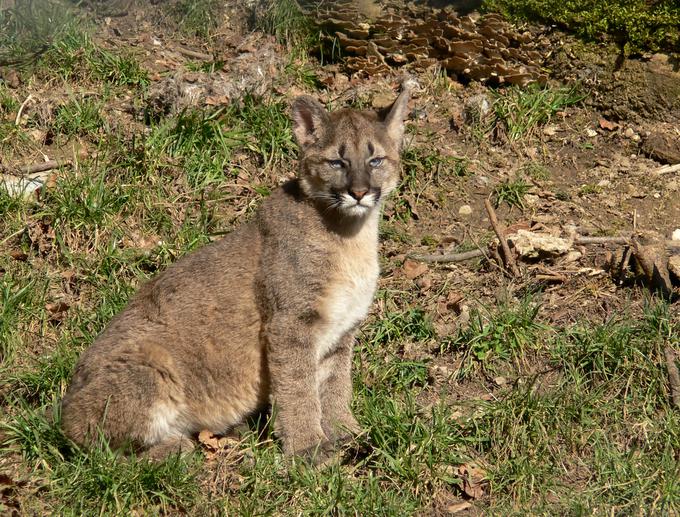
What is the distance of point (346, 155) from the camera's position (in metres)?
6.74

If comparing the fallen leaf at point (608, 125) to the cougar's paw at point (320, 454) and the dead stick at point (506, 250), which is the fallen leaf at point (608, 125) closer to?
the dead stick at point (506, 250)

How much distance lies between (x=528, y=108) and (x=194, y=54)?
4093mm

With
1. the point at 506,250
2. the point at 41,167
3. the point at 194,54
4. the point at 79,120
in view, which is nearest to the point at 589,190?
the point at 506,250

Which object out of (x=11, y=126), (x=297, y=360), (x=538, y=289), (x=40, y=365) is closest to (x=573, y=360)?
(x=538, y=289)

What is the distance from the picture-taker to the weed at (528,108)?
9.43 meters

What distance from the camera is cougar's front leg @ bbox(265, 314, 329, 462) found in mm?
6418

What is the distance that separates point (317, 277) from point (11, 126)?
182 inches

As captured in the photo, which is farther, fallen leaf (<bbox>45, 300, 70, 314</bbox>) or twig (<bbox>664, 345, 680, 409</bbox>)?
fallen leaf (<bbox>45, 300, 70, 314</bbox>)

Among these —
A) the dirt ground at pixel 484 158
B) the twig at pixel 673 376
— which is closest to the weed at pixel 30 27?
the dirt ground at pixel 484 158

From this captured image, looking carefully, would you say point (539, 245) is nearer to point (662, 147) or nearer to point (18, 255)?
point (662, 147)

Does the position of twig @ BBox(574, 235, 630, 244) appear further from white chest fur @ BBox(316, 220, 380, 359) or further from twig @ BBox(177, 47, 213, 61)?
twig @ BBox(177, 47, 213, 61)

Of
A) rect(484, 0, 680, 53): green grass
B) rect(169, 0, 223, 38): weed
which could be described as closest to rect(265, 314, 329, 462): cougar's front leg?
rect(484, 0, 680, 53): green grass

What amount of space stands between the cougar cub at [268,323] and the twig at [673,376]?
2.30 meters

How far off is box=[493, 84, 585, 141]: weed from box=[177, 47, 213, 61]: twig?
3.52 meters
